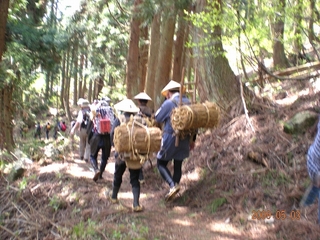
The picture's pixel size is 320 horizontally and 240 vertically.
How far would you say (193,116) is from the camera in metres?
6.43

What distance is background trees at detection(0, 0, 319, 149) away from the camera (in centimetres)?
774

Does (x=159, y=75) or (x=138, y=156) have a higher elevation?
(x=159, y=75)

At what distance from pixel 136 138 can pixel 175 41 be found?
9654mm

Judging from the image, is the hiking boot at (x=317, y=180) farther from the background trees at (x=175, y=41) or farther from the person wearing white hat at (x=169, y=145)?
the background trees at (x=175, y=41)

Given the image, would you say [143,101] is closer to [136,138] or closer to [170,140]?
[170,140]

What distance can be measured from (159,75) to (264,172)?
7383 millimetres

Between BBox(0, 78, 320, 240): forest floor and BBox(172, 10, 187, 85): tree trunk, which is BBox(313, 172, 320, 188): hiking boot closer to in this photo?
BBox(0, 78, 320, 240): forest floor

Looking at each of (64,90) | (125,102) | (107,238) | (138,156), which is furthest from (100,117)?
(64,90)

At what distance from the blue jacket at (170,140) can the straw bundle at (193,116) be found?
307 mm

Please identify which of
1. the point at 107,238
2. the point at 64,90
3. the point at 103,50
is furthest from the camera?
the point at 64,90

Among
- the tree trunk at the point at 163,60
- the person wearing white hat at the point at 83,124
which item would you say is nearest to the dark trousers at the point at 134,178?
the person wearing white hat at the point at 83,124

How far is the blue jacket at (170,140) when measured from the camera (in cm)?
695

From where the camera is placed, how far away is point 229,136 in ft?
27.5

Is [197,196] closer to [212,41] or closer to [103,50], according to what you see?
[212,41]
